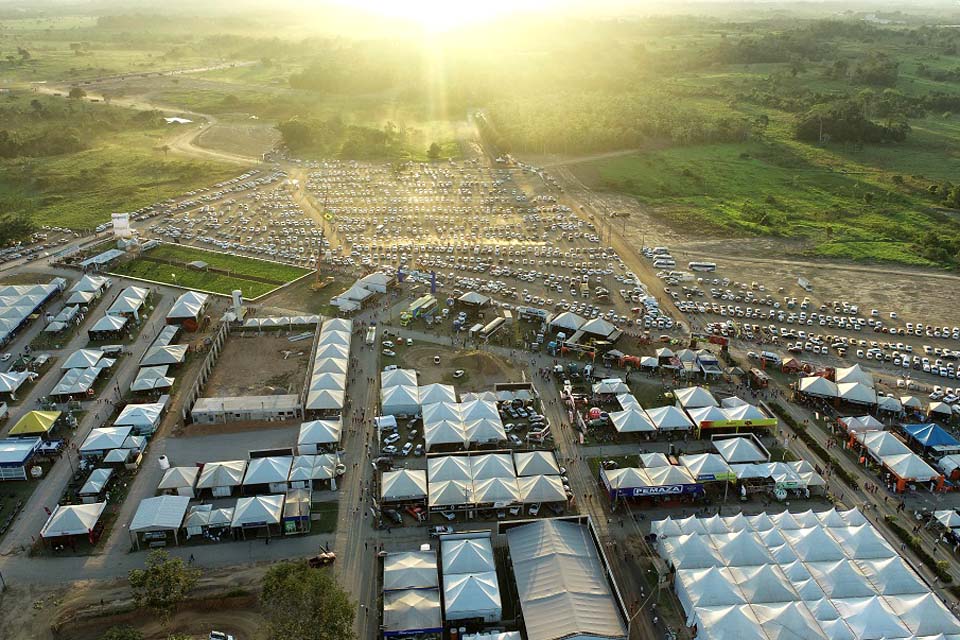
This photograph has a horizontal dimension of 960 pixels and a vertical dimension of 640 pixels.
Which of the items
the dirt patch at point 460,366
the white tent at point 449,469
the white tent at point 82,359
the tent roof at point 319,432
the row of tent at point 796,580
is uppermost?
the row of tent at point 796,580

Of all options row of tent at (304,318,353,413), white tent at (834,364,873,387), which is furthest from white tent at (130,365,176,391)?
white tent at (834,364,873,387)

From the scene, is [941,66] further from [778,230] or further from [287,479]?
[287,479]

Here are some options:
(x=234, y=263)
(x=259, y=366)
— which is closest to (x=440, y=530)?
(x=259, y=366)

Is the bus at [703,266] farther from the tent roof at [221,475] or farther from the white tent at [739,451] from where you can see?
the tent roof at [221,475]

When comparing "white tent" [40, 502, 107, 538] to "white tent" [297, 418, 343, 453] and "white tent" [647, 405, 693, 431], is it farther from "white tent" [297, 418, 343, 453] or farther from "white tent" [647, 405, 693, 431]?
"white tent" [647, 405, 693, 431]

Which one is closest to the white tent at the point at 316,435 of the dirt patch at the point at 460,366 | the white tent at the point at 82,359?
the dirt patch at the point at 460,366

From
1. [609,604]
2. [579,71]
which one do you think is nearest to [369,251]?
[609,604]
